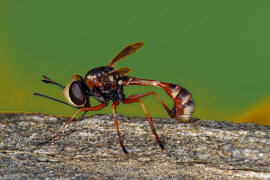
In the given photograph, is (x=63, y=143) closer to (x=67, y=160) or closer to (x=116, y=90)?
(x=67, y=160)

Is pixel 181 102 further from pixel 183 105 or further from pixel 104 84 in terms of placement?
pixel 104 84

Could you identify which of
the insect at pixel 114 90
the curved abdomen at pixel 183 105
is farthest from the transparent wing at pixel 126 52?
the curved abdomen at pixel 183 105

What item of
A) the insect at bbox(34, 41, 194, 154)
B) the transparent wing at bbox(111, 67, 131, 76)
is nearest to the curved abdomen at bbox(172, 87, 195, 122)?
the insect at bbox(34, 41, 194, 154)

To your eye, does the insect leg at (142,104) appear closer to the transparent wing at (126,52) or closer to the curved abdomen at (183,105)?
the curved abdomen at (183,105)

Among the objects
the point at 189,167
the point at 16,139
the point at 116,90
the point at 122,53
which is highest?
the point at 122,53

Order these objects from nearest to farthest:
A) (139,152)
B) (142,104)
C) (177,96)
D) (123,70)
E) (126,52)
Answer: (139,152) → (142,104) → (123,70) → (177,96) → (126,52)

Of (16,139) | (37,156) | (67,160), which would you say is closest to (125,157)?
(67,160)

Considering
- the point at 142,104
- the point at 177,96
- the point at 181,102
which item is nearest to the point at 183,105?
the point at 181,102

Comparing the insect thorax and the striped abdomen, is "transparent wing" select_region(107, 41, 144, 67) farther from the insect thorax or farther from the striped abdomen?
the striped abdomen
